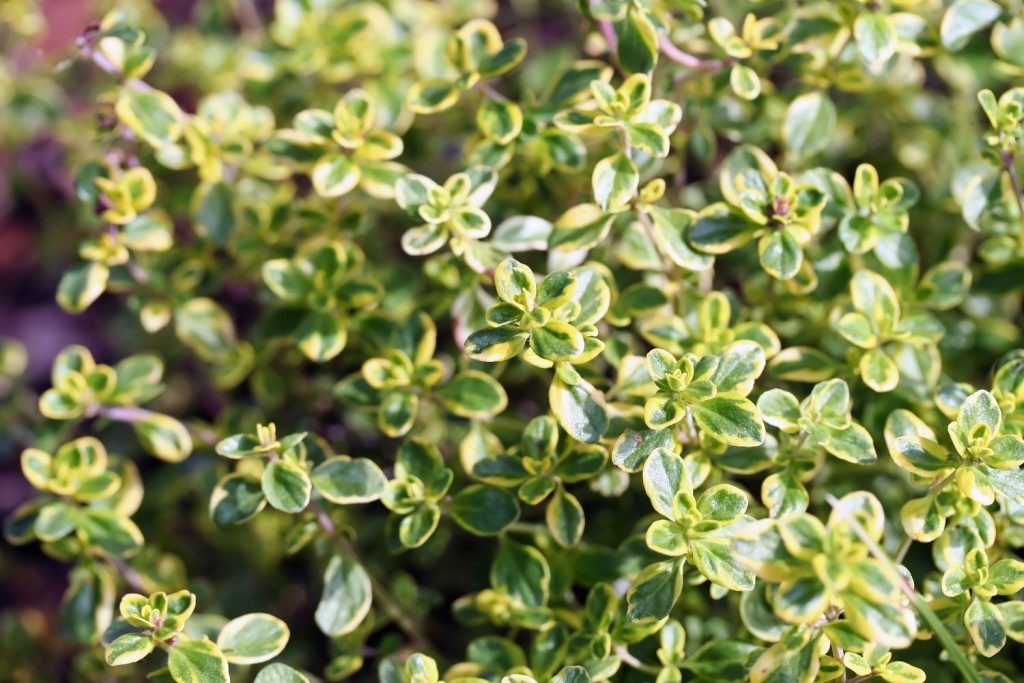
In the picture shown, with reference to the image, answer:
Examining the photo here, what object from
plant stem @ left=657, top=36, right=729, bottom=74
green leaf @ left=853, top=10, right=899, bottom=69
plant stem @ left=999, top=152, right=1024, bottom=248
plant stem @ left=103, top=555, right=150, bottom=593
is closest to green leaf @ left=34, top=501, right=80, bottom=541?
plant stem @ left=103, top=555, right=150, bottom=593

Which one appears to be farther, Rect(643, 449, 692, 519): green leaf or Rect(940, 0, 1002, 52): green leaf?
Rect(940, 0, 1002, 52): green leaf

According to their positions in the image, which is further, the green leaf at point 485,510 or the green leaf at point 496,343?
the green leaf at point 485,510

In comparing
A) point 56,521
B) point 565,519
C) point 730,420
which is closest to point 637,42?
point 730,420

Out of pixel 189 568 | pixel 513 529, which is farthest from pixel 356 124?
pixel 189 568

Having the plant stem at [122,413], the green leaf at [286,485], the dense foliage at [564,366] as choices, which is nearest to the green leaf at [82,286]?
the dense foliage at [564,366]

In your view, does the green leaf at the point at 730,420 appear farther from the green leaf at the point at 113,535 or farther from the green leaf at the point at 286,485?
the green leaf at the point at 113,535

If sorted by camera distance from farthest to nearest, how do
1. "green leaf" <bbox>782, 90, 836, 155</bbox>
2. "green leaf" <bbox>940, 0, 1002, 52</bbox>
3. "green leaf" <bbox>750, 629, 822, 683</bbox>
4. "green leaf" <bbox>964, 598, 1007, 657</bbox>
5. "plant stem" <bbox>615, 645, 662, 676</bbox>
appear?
"green leaf" <bbox>782, 90, 836, 155</bbox>, "green leaf" <bbox>940, 0, 1002, 52</bbox>, "plant stem" <bbox>615, 645, 662, 676</bbox>, "green leaf" <bbox>964, 598, 1007, 657</bbox>, "green leaf" <bbox>750, 629, 822, 683</bbox>

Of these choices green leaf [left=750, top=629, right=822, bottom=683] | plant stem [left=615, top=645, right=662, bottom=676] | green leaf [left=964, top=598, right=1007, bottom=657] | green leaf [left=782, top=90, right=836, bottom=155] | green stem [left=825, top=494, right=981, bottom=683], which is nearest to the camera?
green stem [left=825, top=494, right=981, bottom=683]

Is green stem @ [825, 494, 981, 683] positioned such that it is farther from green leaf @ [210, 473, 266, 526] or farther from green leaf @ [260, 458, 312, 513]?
green leaf @ [210, 473, 266, 526]
